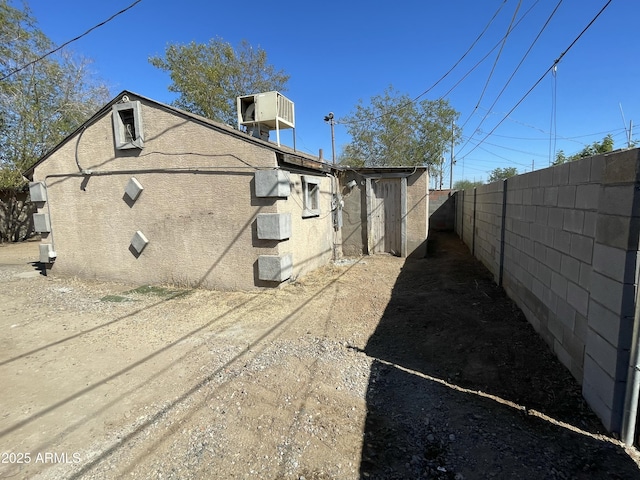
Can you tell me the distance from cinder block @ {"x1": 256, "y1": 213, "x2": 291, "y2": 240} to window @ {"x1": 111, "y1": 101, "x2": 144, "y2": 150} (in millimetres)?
3179

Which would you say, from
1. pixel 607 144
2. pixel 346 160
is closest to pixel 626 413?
pixel 607 144

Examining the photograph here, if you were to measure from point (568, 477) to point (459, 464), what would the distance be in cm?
60

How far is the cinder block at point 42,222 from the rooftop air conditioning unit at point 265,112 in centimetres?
525

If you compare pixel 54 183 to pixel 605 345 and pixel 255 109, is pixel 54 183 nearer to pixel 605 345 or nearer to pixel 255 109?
pixel 255 109

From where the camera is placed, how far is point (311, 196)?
26.6ft

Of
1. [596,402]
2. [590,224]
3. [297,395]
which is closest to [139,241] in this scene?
[297,395]

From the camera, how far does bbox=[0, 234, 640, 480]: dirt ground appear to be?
212 centimetres

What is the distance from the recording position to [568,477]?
74.9 inches

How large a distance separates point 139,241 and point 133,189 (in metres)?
1.11

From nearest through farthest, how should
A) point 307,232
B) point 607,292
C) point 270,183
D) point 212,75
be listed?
1. point 607,292
2. point 270,183
3. point 307,232
4. point 212,75

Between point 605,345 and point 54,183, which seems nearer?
point 605,345

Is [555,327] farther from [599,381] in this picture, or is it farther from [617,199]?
[617,199]

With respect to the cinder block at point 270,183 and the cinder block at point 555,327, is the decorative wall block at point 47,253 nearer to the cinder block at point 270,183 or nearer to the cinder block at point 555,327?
the cinder block at point 270,183

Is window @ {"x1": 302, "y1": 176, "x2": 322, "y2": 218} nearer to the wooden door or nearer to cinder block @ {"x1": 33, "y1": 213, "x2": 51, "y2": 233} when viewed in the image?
the wooden door
